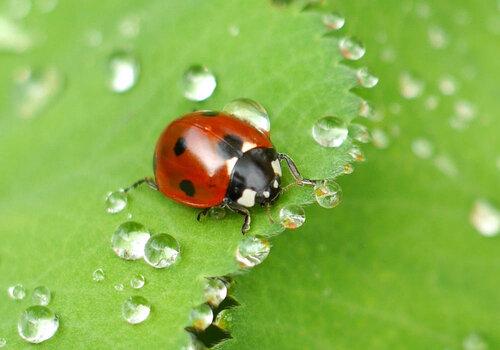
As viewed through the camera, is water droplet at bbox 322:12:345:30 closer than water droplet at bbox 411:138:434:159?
Yes

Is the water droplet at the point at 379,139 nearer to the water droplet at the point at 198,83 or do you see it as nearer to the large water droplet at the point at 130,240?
the water droplet at the point at 198,83

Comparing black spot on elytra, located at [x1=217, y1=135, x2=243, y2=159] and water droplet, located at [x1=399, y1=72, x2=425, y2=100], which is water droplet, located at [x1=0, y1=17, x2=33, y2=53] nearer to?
black spot on elytra, located at [x1=217, y1=135, x2=243, y2=159]

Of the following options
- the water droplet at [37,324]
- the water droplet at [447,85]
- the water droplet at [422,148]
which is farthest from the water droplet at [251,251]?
the water droplet at [447,85]

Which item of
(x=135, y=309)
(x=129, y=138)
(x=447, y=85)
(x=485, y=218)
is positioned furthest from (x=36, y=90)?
(x=485, y=218)

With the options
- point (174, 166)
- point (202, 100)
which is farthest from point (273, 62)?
point (174, 166)

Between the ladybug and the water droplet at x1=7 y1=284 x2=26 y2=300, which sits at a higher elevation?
the ladybug

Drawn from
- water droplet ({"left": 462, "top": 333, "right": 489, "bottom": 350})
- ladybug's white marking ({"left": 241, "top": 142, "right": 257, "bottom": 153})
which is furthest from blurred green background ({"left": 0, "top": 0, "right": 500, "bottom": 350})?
ladybug's white marking ({"left": 241, "top": 142, "right": 257, "bottom": 153})
